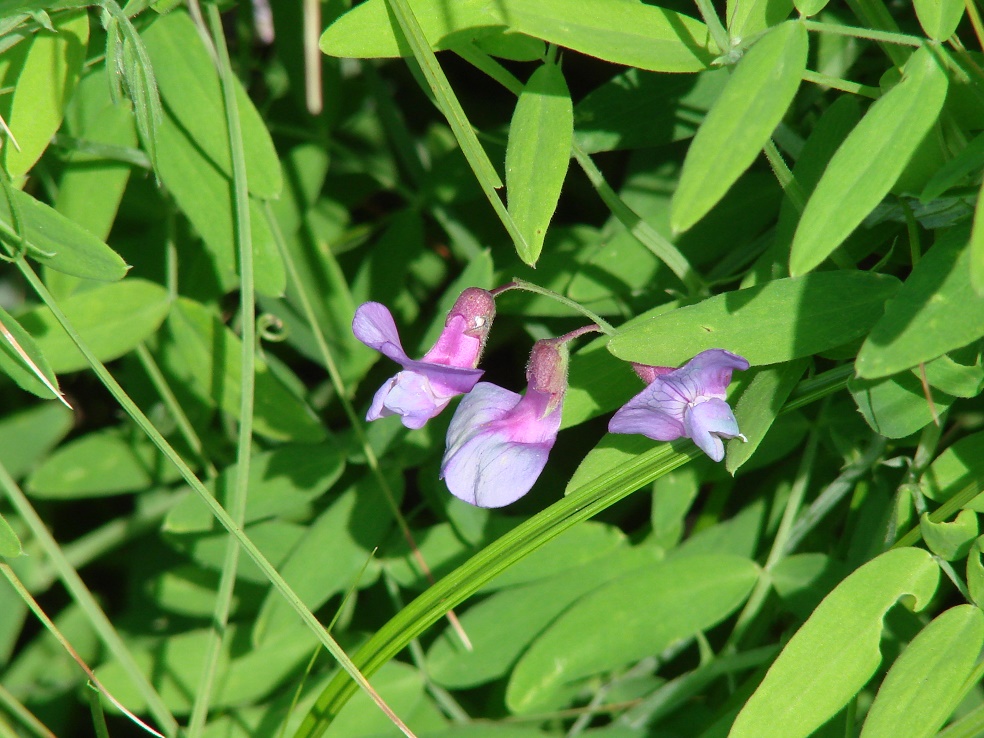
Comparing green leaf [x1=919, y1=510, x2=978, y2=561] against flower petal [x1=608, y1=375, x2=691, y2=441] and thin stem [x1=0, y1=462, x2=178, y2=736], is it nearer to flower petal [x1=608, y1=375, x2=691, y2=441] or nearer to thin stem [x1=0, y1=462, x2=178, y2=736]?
flower petal [x1=608, y1=375, x2=691, y2=441]

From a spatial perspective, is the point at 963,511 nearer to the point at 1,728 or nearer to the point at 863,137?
the point at 863,137

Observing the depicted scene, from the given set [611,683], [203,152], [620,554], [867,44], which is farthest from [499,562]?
[867,44]

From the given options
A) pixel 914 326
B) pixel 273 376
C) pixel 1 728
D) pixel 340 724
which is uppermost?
pixel 914 326

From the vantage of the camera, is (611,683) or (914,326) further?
(611,683)

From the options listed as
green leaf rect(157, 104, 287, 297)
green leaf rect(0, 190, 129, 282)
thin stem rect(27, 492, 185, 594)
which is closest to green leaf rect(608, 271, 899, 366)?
green leaf rect(157, 104, 287, 297)

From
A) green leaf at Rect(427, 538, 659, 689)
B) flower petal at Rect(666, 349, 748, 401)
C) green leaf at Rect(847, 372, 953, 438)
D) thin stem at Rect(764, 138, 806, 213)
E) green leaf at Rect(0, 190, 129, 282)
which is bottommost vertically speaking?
green leaf at Rect(427, 538, 659, 689)
